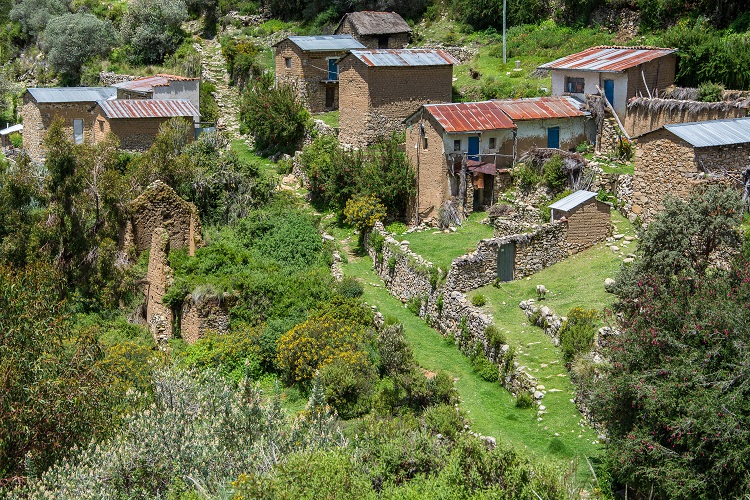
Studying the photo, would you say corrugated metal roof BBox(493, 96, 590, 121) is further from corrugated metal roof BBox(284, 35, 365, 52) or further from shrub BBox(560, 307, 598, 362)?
corrugated metal roof BBox(284, 35, 365, 52)

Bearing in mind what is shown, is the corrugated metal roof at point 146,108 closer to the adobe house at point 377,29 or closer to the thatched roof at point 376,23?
the adobe house at point 377,29

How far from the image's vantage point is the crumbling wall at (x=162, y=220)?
2716 cm

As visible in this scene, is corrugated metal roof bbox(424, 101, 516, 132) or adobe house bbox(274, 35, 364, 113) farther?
adobe house bbox(274, 35, 364, 113)

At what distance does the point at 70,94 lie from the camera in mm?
39438

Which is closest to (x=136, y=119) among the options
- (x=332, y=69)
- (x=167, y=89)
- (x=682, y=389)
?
(x=167, y=89)

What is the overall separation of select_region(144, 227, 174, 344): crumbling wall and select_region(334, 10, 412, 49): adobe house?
20036 millimetres

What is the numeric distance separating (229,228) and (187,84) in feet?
43.1

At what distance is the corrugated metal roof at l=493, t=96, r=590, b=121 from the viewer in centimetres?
2927

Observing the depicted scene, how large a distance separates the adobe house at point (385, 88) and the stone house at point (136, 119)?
247 inches

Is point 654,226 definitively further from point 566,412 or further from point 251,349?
point 251,349

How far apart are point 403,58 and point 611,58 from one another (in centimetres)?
719

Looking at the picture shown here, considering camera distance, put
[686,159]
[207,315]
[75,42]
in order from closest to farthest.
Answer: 1. [686,159]
2. [207,315]
3. [75,42]

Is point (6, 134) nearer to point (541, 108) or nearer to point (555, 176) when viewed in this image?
point (541, 108)

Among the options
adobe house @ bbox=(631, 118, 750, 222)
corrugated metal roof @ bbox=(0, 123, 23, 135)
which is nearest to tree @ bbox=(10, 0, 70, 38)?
corrugated metal roof @ bbox=(0, 123, 23, 135)
